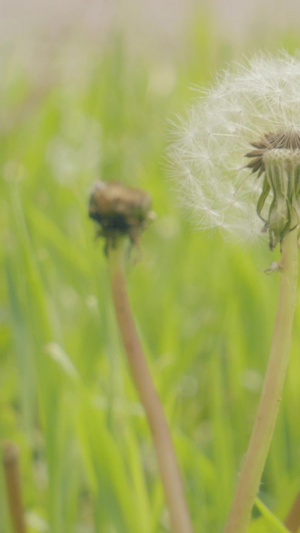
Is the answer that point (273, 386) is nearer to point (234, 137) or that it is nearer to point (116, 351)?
point (234, 137)

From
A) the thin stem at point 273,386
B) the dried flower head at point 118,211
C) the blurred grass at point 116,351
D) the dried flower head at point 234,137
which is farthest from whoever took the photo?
the blurred grass at point 116,351

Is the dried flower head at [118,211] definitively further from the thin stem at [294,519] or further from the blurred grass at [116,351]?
the thin stem at [294,519]

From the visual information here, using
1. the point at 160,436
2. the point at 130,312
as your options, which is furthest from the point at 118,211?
the point at 160,436

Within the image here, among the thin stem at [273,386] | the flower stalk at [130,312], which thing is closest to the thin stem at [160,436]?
the flower stalk at [130,312]

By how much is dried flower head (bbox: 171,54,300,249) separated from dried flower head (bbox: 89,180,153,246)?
0.09 meters

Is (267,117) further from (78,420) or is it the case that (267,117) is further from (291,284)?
(78,420)

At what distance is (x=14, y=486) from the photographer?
921mm

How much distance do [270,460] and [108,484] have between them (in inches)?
16.3

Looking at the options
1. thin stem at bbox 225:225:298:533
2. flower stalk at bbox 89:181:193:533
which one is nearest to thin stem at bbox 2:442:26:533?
flower stalk at bbox 89:181:193:533

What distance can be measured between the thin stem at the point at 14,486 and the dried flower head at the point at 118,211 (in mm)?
288

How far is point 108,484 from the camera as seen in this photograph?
938mm

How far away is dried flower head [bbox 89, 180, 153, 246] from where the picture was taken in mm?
817

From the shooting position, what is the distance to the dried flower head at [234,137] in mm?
707

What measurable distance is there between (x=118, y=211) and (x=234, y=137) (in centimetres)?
16
